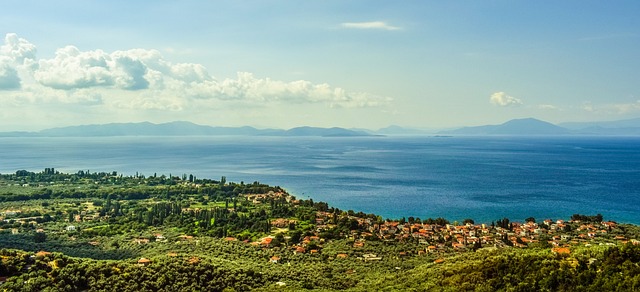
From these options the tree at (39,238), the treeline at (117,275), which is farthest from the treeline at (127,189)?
the treeline at (117,275)

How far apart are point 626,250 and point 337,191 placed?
7508 cm

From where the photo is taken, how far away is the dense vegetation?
80.6ft

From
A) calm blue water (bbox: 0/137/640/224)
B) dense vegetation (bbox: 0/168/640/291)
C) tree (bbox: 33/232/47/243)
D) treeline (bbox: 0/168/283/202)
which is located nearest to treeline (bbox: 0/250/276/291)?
dense vegetation (bbox: 0/168/640/291)

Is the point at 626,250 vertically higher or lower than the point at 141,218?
higher

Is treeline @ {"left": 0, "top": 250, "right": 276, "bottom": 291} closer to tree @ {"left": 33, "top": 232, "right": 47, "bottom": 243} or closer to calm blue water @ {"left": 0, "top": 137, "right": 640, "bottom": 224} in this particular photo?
tree @ {"left": 33, "top": 232, "right": 47, "bottom": 243}

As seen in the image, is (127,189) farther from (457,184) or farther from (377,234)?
(457,184)

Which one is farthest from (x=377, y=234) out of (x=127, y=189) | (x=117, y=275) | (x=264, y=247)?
(x=127, y=189)

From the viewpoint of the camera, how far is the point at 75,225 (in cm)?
5925

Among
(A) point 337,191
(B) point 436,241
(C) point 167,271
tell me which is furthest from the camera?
(A) point 337,191

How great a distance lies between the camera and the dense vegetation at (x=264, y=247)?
80.6 ft

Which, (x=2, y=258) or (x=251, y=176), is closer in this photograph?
(x=2, y=258)

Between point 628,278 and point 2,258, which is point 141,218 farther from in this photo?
point 628,278

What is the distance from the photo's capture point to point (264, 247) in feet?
150

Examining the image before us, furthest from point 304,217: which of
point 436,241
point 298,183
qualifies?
point 298,183
